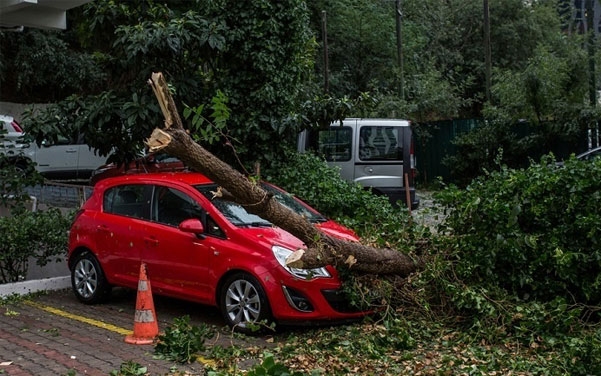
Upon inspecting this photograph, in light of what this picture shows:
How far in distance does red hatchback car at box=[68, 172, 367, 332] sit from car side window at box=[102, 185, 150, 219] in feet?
0.04

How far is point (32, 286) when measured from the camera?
9.22 meters

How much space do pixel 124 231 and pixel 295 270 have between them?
7.58 feet

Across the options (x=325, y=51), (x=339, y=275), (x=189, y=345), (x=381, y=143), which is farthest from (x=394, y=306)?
(x=325, y=51)

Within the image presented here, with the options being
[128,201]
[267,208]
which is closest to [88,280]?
[128,201]

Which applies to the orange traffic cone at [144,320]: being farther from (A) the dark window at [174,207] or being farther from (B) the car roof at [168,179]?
(B) the car roof at [168,179]

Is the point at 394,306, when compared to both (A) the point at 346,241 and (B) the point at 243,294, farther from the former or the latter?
(B) the point at 243,294

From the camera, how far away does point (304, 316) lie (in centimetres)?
693

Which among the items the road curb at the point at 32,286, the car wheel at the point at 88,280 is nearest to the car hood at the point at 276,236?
the car wheel at the point at 88,280

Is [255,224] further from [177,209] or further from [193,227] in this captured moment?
[177,209]

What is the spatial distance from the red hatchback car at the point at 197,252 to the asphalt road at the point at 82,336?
31 centimetres

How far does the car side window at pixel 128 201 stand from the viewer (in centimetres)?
829

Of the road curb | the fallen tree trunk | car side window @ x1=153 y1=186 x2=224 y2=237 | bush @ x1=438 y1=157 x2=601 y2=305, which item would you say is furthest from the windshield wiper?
the road curb

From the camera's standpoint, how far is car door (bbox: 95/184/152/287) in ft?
26.8

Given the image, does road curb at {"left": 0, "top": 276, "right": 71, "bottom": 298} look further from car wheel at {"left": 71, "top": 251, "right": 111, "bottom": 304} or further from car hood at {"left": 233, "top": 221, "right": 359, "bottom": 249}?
car hood at {"left": 233, "top": 221, "right": 359, "bottom": 249}
